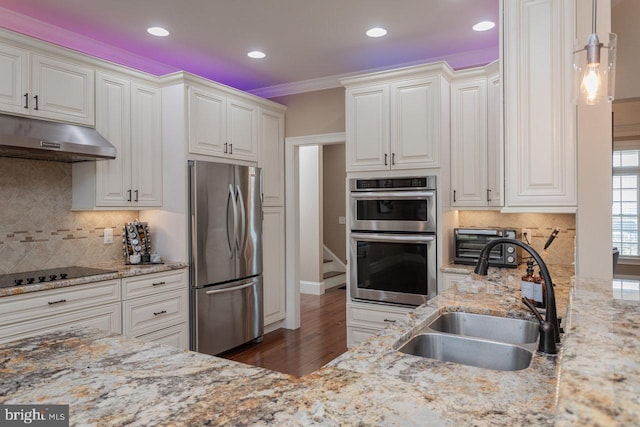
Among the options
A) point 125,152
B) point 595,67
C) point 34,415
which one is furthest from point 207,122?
point 34,415

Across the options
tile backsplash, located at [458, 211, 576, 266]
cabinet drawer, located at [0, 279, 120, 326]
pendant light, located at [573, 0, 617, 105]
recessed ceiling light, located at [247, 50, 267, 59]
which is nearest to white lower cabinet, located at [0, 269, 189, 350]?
cabinet drawer, located at [0, 279, 120, 326]

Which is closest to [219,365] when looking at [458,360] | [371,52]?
[458,360]

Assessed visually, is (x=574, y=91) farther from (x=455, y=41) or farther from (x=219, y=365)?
(x=455, y=41)

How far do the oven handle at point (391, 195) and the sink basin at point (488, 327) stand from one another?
1.71 m

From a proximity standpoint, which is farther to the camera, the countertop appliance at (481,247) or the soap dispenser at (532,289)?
the countertop appliance at (481,247)

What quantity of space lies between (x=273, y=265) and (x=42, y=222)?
219 cm

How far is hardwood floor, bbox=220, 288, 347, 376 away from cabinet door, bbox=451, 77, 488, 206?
1.85 m

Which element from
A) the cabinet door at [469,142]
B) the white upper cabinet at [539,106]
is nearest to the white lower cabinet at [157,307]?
the cabinet door at [469,142]

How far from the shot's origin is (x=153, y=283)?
3.30 m

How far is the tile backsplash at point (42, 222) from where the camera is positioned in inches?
118

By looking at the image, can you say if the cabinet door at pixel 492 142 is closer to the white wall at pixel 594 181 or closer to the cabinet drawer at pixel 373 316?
the cabinet drawer at pixel 373 316

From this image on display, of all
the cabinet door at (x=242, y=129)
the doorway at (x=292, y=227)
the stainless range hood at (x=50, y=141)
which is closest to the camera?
the stainless range hood at (x=50, y=141)

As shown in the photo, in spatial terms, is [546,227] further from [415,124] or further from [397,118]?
[397,118]

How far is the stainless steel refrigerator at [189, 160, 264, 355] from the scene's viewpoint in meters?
3.59
